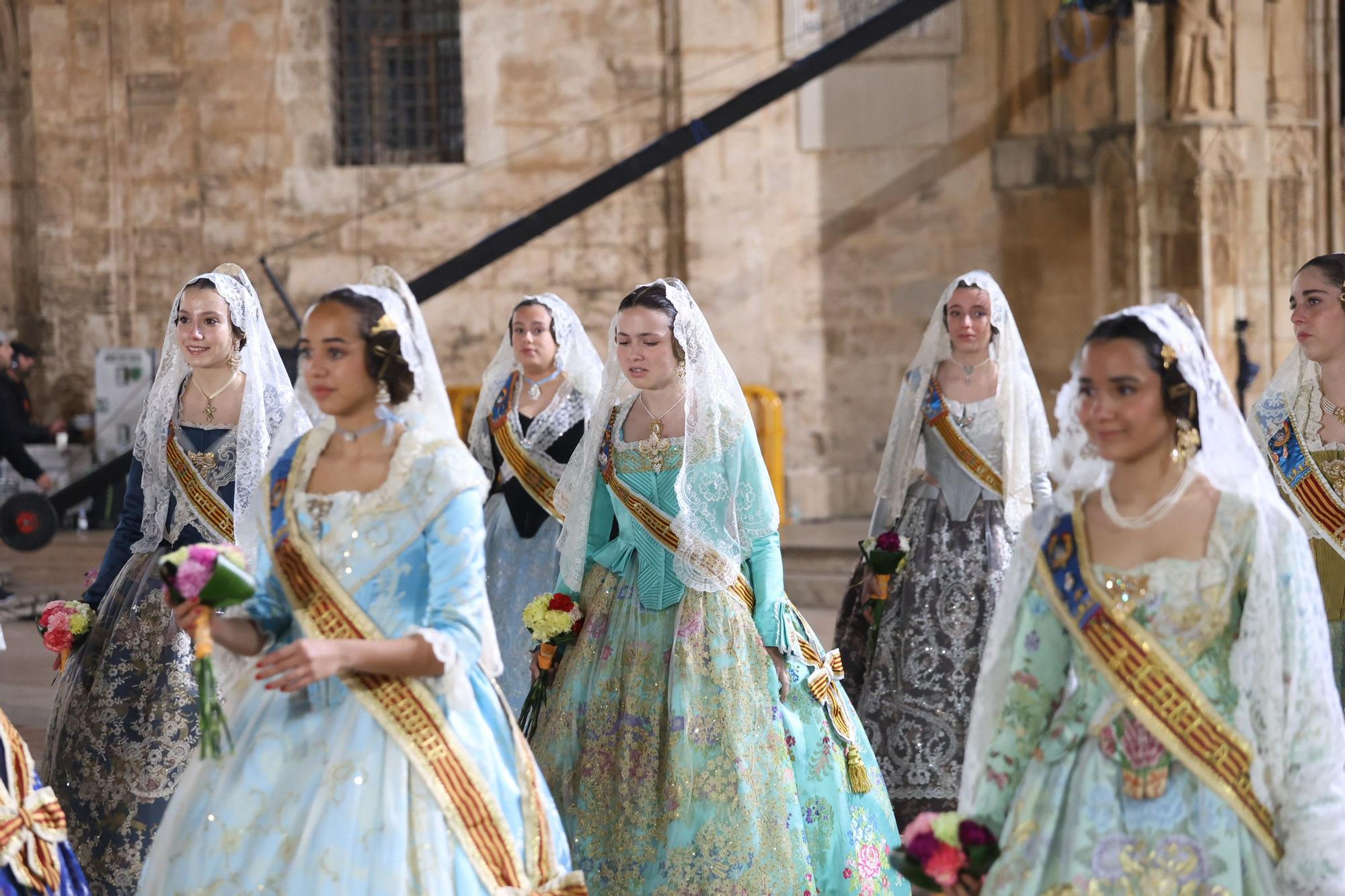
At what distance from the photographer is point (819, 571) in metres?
10.6

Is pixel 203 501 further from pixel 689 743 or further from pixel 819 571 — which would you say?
pixel 819 571

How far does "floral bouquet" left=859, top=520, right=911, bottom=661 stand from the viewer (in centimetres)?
597

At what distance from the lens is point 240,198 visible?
1300 cm

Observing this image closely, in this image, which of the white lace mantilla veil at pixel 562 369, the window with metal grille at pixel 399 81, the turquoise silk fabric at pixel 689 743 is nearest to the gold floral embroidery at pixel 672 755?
the turquoise silk fabric at pixel 689 743

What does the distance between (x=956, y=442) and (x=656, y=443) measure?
1.75 metres

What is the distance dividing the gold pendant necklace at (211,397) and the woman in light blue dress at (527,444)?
1468mm

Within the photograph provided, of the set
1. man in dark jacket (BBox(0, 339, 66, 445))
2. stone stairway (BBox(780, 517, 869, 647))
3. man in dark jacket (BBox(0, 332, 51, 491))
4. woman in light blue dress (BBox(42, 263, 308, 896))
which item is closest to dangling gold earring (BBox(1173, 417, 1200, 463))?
woman in light blue dress (BBox(42, 263, 308, 896))

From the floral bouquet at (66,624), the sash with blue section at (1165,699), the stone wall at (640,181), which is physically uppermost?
the stone wall at (640,181)

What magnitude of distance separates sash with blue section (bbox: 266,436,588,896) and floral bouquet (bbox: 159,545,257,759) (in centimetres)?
15

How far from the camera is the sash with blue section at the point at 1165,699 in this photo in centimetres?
290

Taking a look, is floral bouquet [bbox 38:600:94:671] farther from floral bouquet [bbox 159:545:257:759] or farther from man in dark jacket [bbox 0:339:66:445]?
man in dark jacket [bbox 0:339:66:445]

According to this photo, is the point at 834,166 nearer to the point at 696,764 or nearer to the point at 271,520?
the point at 696,764

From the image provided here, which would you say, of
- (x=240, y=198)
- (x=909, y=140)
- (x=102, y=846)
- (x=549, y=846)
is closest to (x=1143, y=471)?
(x=549, y=846)

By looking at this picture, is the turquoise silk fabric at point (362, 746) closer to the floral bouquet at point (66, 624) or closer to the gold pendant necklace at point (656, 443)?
the gold pendant necklace at point (656, 443)
